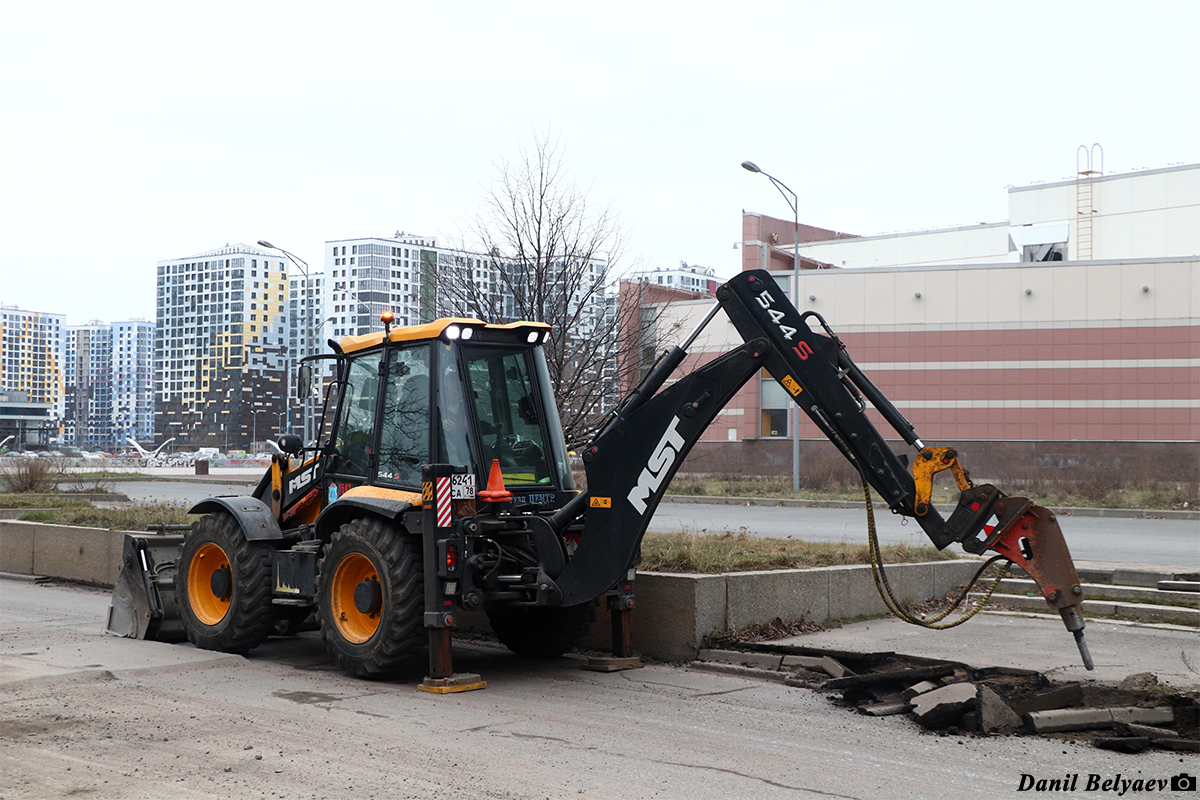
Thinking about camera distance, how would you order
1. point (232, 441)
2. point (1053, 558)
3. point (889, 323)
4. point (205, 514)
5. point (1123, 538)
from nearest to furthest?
point (1053, 558) → point (205, 514) → point (1123, 538) → point (889, 323) → point (232, 441)

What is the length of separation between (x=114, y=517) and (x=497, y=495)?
38.5 feet

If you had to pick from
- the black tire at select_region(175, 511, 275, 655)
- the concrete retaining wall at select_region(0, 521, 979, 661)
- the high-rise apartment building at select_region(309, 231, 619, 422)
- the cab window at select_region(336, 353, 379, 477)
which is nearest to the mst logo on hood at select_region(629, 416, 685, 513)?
the concrete retaining wall at select_region(0, 521, 979, 661)

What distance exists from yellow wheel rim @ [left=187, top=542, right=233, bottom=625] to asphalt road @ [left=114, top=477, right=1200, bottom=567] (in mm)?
7359

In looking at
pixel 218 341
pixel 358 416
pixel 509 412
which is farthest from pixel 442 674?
pixel 218 341

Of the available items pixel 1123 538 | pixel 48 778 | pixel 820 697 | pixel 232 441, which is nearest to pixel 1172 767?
pixel 820 697

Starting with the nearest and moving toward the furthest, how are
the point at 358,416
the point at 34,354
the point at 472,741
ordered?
1. the point at 472,741
2. the point at 358,416
3. the point at 34,354

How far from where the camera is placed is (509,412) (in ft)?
30.7

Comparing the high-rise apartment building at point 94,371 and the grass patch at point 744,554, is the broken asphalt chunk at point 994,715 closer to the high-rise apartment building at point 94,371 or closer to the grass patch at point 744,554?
the grass patch at point 744,554

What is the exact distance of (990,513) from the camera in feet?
24.3

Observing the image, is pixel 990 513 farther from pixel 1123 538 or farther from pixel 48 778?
pixel 1123 538

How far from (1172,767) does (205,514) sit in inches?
334

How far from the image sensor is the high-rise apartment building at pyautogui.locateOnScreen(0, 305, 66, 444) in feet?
551

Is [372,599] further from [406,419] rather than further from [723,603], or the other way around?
[723,603]

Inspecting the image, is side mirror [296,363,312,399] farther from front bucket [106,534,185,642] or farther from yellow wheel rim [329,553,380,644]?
front bucket [106,534,185,642]
